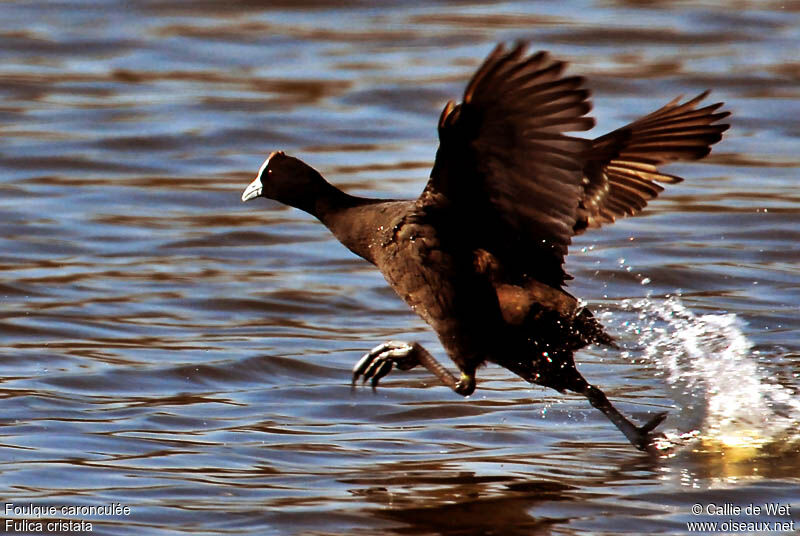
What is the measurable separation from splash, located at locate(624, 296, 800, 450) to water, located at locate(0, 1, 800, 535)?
20 mm

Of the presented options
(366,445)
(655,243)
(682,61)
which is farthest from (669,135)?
(682,61)

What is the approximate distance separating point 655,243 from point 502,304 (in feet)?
13.9

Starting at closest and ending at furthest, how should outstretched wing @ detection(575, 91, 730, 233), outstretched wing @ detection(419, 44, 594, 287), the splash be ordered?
outstretched wing @ detection(419, 44, 594, 287)
the splash
outstretched wing @ detection(575, 91, 730, 233)

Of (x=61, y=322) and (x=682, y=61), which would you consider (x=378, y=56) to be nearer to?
(x=682, y=61)

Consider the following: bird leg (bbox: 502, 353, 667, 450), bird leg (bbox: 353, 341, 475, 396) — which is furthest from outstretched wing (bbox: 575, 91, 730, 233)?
bird leg (bbox: 353, 341, 475, 396)

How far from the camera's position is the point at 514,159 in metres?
5.44

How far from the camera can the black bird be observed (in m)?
5.28

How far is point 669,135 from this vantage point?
6.61 m

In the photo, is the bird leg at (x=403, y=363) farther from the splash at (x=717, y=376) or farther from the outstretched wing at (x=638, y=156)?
the splash at (x=717, y=376)

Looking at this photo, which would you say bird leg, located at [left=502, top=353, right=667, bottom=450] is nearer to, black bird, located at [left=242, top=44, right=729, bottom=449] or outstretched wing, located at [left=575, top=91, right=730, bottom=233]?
black bird, located at [left=242, top=44, right=729, bottom=449]

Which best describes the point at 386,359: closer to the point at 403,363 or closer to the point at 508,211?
the point at 403,363

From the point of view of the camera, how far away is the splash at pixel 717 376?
6.34 meters

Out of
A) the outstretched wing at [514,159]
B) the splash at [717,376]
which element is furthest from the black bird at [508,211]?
the splash at [717,376]

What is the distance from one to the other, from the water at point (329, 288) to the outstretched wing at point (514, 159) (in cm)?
90
